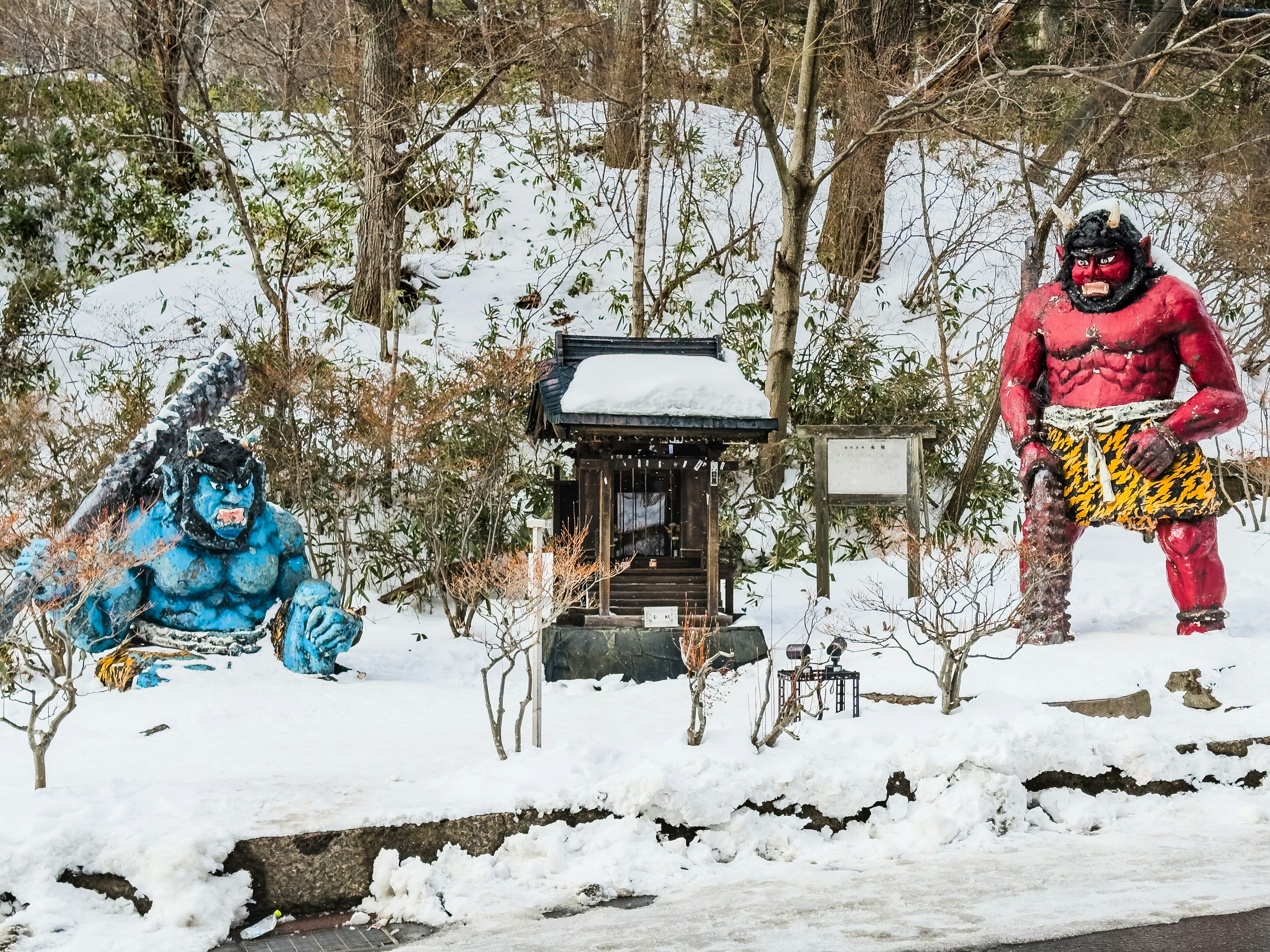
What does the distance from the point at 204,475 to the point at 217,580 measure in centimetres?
66

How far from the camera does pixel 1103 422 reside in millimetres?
7191

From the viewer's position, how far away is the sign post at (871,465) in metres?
10.1

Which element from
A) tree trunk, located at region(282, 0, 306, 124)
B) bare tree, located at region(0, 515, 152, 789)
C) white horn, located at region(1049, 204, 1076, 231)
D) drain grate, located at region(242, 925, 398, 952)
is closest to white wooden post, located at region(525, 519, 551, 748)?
drain grate, located at region(242, 925, 398, 952)

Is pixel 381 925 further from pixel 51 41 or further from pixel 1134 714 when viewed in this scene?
pixel 51 41

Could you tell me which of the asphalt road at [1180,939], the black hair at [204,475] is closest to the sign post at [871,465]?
A: the black hair at [204,475]

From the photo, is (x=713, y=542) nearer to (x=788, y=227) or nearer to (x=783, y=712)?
(x=783, y=712)

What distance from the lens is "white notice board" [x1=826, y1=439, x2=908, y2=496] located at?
10125 millimetres

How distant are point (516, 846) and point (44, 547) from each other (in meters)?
3.50

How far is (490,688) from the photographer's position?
26.6 feet

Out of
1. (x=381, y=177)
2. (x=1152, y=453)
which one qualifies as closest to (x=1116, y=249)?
(x=1152, y=453)

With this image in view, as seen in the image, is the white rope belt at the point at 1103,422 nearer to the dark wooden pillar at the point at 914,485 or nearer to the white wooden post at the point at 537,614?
the dark wooden pillar at the point at 914,485

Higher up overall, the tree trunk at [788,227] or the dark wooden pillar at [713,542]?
the tree trunk at [788,227]

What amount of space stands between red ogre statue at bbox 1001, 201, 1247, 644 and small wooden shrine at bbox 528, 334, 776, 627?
183cm

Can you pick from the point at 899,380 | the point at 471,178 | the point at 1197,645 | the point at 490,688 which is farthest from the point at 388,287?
the point at 1197,645
